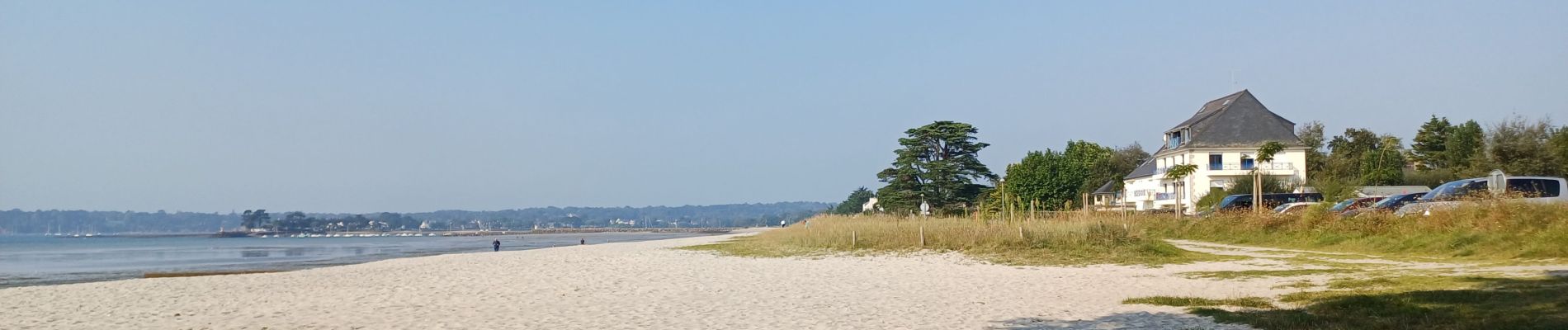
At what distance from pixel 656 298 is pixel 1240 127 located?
53.4m

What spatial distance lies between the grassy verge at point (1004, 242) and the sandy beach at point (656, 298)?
1.55 meters

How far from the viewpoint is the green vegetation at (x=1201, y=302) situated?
401 inches

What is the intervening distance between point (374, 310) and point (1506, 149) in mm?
53703

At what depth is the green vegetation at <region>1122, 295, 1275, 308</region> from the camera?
10195 mm

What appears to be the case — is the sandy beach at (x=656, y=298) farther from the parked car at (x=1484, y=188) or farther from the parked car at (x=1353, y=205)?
the parked car at (x=1353, y=205)

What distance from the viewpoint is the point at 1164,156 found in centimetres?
6166

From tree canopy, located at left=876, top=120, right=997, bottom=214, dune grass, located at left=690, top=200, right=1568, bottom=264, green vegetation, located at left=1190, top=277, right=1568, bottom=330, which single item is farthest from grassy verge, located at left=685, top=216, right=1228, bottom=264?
tree canopy, located at left=876, top=120, right=997, bottom=214

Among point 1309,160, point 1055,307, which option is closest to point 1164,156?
point 1309,160

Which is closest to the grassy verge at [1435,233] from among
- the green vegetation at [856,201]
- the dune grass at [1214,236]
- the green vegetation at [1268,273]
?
the dune grass at [1214,236]

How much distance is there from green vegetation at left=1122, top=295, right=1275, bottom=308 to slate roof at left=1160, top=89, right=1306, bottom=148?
50243mm

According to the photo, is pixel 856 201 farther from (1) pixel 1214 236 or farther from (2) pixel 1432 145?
(1) pixel 1214 236

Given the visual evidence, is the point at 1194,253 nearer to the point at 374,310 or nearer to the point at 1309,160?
the point at 374,310

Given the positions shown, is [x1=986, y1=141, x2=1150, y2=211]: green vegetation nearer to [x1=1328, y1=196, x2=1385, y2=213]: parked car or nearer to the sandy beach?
[x1=1328, y1=196, x2=1385, y2=213]: parked car

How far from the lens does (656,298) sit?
13.1m
